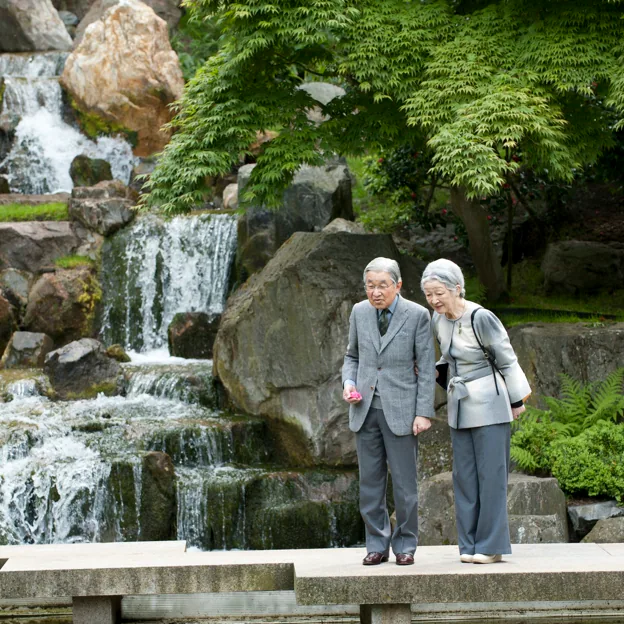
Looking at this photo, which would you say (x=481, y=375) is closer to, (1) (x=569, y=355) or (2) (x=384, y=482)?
(2) (x=384, y=482)

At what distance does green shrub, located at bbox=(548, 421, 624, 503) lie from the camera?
27.7 feet

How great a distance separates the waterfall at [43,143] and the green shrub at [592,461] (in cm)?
1467

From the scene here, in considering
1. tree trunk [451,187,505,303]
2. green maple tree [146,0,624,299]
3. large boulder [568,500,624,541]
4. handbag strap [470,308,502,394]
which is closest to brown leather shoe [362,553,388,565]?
handbag strap [470,308,502,394]

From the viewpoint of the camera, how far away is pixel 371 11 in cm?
1001

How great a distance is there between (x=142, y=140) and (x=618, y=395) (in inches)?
598

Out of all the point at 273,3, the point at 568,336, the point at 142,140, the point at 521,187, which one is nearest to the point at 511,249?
the point at 521,187

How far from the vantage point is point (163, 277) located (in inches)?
624

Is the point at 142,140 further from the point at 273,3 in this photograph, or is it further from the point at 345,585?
the point at 345,585

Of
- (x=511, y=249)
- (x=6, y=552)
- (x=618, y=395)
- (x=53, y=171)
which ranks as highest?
(x=53, y=171)

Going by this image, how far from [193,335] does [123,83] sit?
9.42 meters

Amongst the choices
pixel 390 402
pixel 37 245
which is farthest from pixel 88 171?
pixel 390 402

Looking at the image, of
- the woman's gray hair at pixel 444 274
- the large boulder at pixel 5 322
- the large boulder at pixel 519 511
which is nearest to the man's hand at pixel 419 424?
the woman's gray hair at pixel 444 274

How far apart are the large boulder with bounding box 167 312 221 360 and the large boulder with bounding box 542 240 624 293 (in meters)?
5.41

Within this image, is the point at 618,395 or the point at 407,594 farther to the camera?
the point at 618,395
